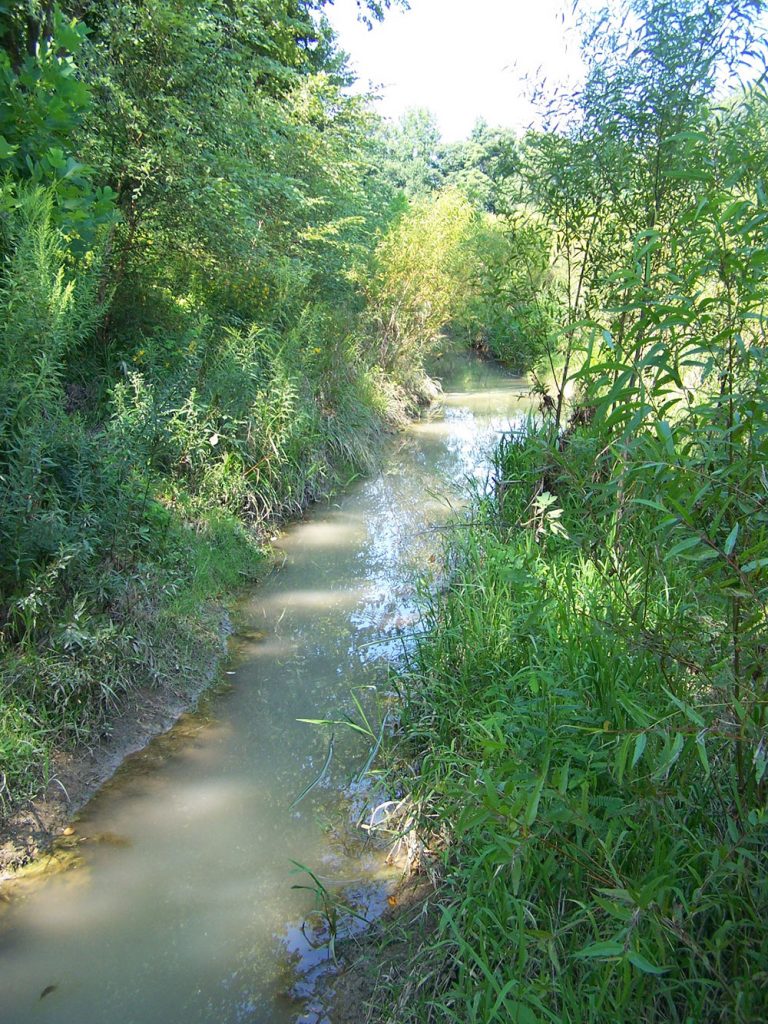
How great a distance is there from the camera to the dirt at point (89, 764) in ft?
10.6

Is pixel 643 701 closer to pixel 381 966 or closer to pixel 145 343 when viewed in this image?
pixel 381 966

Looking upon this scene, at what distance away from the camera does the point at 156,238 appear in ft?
20.8

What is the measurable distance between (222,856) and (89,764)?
0.93 metres

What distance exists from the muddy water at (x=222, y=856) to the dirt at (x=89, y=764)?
8 cm

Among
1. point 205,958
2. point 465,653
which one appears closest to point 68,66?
point 465,653

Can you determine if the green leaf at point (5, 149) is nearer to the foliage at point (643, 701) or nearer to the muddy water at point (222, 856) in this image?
the foliage at point (643, 701)

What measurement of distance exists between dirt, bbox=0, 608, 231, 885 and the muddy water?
0.08 metres

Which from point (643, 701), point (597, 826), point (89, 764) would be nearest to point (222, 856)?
point (89, 764)

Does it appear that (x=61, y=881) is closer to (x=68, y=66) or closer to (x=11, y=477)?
(x=11, y=477)

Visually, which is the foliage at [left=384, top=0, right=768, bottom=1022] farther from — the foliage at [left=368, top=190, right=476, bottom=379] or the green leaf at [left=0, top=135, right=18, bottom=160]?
the foliage at [left=368, top=190, right=476, bottom=379]

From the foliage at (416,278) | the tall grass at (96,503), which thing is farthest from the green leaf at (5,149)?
the foliage at (416,278)

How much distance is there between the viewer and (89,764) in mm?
3783

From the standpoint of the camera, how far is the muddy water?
2.66 m

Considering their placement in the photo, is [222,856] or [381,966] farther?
[222,856]
